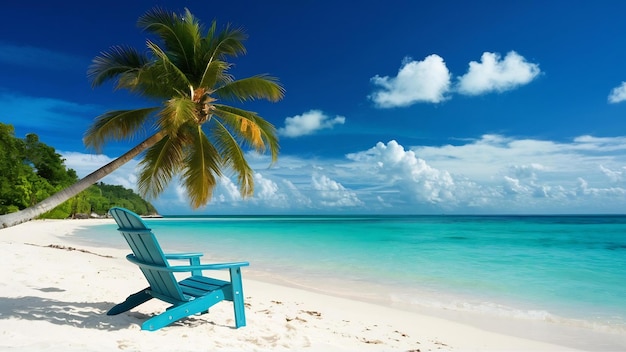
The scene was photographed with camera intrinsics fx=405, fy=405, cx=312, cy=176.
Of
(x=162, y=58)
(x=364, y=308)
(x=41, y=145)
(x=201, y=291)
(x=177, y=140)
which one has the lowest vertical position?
(x=364, y=308)

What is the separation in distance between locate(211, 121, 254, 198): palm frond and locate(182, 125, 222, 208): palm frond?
→ 164 millimetres

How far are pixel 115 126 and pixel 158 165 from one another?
1.04m

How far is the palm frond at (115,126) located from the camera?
7.36 metres

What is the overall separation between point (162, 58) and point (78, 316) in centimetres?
465

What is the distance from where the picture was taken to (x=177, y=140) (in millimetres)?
7914

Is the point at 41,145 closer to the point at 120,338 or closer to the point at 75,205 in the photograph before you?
the point at 75,205

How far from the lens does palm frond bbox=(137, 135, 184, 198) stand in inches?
314

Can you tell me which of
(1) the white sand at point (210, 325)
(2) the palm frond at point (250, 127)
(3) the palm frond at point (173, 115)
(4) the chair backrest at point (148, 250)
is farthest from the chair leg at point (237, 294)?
(2) the palm frond at point (250, 127)

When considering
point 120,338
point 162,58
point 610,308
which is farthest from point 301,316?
point 610,308

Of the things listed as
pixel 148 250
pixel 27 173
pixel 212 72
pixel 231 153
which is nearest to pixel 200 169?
pixel 231 153

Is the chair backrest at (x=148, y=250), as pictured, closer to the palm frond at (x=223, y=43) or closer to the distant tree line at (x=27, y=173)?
the palm frond at (x=223, y=43)

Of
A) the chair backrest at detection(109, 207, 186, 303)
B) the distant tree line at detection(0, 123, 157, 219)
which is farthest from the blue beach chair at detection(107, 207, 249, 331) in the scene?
the distant tree line at detection(0, 123, 157, 219)

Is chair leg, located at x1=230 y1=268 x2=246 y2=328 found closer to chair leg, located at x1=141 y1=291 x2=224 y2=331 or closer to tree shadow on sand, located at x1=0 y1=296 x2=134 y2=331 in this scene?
chair leg, located at x1=141 y1=291 x2=224 y2=331

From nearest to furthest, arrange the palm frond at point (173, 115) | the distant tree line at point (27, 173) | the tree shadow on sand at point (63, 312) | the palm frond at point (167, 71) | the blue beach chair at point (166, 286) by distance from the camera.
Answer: the blue beach chair at point (166, 286) → the tree shadow on sand at point (63, 312) → the palm frond at point (173, 115) → the palm frond at point (167, 71) → the distant tree line at point (27, 173)
